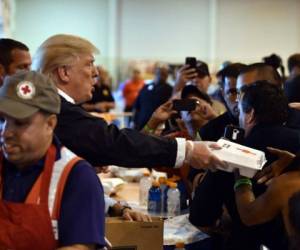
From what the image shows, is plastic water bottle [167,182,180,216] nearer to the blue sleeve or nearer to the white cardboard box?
the white cardboard box

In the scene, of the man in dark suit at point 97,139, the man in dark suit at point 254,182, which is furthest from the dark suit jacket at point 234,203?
the man in dark suit at point 97,139

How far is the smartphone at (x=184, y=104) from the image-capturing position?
3.40 meters

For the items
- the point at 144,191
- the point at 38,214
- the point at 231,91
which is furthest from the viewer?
the point at 231,91

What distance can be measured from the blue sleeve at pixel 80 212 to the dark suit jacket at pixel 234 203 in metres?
0.98

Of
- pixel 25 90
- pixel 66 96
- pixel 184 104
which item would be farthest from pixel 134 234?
pixel 184 104

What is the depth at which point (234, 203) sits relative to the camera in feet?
8.96

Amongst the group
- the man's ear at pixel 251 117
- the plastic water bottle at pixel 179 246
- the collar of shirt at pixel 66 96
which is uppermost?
the collar of shirt at pixel 66 96

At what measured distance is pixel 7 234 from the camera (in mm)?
1785

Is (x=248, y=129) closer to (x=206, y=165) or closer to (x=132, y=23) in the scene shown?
(x=206, y=165)

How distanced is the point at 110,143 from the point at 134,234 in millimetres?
401

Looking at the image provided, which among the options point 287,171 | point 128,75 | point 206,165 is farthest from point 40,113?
point 128,75

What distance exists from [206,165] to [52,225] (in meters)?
0.66

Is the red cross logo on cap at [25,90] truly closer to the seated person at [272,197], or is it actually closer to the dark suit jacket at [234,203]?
the seated person at [272,197]

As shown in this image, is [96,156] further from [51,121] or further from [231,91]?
[231,91]
